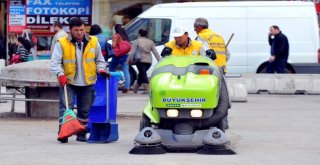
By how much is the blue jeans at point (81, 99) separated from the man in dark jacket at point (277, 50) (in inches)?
493

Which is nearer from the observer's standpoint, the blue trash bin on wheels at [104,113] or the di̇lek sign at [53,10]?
the blue trash bin on wheels at [104,113]

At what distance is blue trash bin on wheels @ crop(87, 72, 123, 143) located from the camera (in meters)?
13.7

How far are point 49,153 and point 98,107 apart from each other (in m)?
1.60

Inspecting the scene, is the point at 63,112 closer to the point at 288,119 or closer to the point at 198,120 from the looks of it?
the point at 198,120

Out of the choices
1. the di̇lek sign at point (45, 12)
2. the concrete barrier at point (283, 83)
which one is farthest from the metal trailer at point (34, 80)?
the di̇lek sign at point (45, 12)

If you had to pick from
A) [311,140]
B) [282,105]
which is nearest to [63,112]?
[311,140]

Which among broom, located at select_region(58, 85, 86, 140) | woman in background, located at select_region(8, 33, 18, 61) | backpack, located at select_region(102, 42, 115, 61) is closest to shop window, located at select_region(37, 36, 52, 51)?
woman in background, located at select_region(8, 33, 18, 61)

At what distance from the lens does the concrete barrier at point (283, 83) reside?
25.7 meters

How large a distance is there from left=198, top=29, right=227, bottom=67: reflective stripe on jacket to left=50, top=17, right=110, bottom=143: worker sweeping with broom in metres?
2.28

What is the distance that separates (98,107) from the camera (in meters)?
13.8

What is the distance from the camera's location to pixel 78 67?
44.7 ft

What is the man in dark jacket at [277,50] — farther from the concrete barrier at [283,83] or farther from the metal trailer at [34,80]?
the metal trailer at [34,80]

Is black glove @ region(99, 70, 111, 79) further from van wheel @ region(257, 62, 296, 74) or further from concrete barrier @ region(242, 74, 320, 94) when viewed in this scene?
van wheel @ region(257, 62, 296, 74)

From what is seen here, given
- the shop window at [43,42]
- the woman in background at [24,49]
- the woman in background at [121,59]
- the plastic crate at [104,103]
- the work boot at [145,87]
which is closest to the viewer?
the plastic crate at [104,103]
